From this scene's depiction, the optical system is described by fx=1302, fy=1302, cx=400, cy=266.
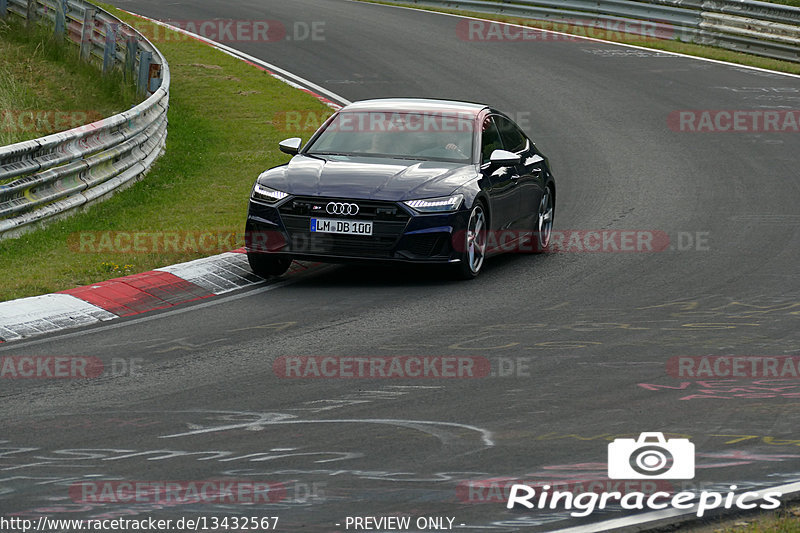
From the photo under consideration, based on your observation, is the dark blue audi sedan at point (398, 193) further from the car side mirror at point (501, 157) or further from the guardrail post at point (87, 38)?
the guardrail post at point (87, 38)

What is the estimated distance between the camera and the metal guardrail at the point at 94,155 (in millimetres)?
12750

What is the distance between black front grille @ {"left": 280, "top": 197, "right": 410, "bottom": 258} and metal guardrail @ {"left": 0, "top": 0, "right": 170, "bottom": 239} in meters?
3.23

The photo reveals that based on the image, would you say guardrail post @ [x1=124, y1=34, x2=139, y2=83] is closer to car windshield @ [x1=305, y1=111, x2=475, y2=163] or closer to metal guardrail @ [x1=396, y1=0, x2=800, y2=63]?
car windshield @ [x1=305, y1=111, x2=475, y2=163]

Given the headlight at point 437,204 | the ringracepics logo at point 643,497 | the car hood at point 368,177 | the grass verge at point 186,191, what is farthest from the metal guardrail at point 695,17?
the ringracepics logo at point 643,497

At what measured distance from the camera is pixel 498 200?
1230cm

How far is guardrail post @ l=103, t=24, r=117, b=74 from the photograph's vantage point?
2144cm

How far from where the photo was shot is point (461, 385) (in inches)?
313

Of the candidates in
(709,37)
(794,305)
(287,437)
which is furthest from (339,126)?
(709,37)

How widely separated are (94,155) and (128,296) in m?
4.67

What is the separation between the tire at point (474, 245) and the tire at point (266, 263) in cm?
155

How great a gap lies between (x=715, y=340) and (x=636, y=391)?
1.70 meters

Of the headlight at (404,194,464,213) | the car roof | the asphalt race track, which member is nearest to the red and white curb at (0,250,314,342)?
the asphalt race track

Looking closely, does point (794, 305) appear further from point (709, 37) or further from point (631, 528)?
point (709, 37)

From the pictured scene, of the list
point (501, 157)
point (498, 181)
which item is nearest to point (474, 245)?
point (498, 181)
